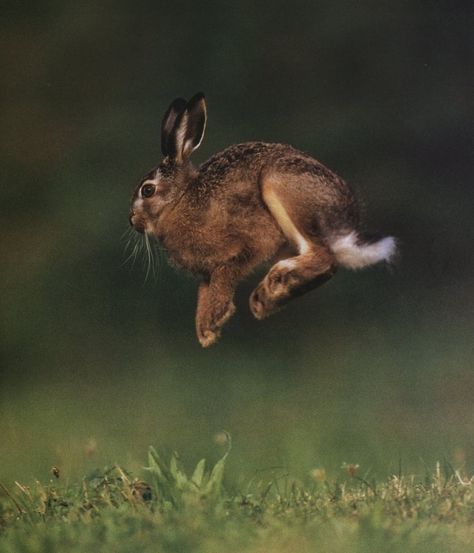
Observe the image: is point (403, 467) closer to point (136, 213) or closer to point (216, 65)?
point (136, 213)

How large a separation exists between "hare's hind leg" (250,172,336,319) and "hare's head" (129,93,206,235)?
0.30 meters

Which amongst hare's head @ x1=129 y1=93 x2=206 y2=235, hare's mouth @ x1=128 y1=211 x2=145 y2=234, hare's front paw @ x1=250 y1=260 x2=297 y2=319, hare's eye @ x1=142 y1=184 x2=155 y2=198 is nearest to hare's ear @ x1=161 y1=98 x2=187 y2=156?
hare's head @ x1=129 y1=93 x2=206 y2=235

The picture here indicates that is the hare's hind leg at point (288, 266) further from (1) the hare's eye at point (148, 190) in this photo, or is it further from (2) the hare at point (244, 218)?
(1) the hare's eye at point (148, 190)

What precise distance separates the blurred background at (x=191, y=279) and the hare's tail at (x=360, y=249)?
0.04 m

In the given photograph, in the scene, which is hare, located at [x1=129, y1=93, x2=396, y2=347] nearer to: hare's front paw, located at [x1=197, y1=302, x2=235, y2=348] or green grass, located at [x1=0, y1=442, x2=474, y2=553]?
hare's front paw, located at [x1=197, y1=302, x2=235, y2=348]

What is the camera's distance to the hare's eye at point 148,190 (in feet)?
10.2

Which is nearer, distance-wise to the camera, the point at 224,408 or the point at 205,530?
the point at 205,530

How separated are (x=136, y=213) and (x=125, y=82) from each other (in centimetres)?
48

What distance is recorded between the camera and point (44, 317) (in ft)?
10.4

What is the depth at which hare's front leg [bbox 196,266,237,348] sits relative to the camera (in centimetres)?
305

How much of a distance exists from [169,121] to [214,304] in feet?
2.16

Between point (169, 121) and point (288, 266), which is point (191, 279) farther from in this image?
point (169, 121)

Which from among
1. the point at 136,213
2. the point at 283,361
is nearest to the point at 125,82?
the point at 136,213

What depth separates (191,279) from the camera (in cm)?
313
